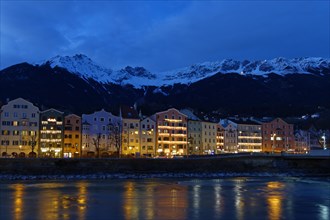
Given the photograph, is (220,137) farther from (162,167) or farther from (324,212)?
(324,212)

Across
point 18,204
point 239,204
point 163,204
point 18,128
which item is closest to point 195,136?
point 18,128

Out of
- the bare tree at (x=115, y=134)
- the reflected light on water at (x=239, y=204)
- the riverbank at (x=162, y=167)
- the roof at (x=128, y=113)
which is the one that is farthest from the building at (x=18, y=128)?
the reflected light on water at (x=239, y=204)

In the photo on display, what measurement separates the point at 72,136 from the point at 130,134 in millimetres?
16763

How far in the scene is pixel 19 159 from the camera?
89500 millimetres

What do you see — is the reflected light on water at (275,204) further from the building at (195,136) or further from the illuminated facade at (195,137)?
the illuminated facade at (195,137)

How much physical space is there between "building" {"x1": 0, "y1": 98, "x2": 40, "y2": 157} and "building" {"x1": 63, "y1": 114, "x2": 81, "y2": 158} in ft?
26.1

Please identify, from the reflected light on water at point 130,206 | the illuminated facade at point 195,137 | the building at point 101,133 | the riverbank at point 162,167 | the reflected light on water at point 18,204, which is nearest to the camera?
the reflected light on water at point 130,206

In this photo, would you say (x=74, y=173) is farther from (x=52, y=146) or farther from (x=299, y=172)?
(x=299, y=172)

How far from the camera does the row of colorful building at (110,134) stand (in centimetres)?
11919

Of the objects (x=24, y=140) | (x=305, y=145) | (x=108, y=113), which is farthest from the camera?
(x=305, y=145)

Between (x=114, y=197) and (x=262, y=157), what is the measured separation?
2403 inches

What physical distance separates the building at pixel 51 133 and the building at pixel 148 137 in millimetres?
23813

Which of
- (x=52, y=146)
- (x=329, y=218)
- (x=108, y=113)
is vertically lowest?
(x=329, y=218)

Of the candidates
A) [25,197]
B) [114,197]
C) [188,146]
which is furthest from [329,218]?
[188,146]
